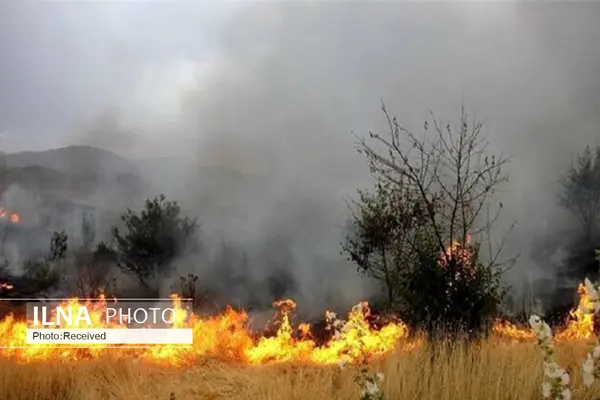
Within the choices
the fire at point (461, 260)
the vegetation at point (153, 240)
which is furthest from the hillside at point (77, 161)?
the fire at point (461, 260)

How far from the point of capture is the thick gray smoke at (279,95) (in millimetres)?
5617

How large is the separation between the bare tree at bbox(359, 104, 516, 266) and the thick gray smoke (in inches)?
5.3

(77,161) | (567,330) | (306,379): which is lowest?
(306,379)

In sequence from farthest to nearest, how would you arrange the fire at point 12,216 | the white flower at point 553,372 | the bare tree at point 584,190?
the bare tree at point 584,190 → the fire at point 12,216 → the white flower at point 553,372

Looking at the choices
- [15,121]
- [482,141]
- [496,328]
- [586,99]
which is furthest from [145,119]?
[586,99]

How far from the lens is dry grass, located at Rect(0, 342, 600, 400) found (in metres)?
3.38

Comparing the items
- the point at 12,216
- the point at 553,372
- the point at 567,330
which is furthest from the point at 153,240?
the point at 553,372

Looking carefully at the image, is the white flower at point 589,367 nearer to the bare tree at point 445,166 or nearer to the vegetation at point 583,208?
the bare tree at point 445,166

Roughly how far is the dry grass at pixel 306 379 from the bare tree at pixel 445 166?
62.4 inches

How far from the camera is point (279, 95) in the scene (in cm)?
567

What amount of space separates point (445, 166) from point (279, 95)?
5.71 ft

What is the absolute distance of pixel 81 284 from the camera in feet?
18.1

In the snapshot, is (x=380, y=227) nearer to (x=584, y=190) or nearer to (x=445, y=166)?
(x=445, y=166)

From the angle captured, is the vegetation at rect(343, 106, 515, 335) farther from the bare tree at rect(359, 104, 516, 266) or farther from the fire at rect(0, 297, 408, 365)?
the fire at rect(0, 297, 408, 365)
